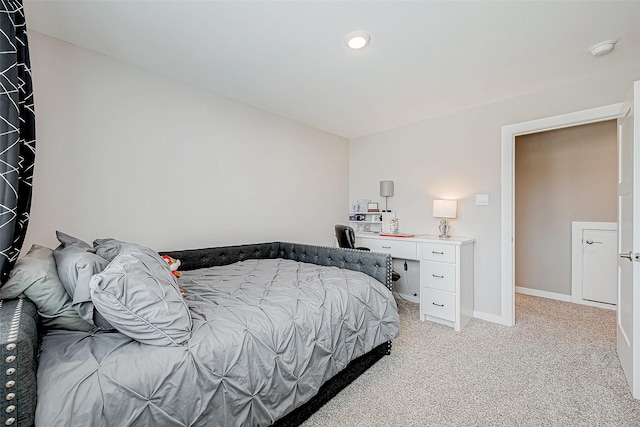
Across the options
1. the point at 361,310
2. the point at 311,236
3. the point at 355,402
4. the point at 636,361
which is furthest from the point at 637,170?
the point at 311,236

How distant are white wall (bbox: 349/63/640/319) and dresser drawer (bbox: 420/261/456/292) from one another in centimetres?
53

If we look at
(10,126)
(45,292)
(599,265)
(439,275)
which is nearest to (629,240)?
(439,275)

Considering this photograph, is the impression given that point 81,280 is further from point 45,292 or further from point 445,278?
point 445,278

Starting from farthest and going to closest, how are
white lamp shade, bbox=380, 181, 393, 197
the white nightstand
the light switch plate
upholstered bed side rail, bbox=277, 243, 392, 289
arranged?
white lamp shade, bbox=380, 181, 393, 197 → the light switch plate → the white nightstand → upholstered bed side rail, bbox=277, 243, 392, 289

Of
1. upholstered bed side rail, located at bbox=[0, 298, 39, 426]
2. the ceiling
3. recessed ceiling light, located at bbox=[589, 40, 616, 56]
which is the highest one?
the ceiling

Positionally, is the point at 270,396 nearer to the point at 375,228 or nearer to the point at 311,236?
the point at 311,236

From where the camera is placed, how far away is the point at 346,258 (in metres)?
2.62

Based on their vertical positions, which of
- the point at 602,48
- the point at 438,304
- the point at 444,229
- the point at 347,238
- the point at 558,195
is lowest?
the point at 438,304

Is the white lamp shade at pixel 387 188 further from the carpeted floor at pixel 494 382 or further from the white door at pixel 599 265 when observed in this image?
the white door at pixel 599 265

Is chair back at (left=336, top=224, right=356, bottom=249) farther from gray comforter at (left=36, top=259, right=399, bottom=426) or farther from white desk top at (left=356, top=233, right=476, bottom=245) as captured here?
gray comforter at (left=36, top=259, right=399, bottom=426)

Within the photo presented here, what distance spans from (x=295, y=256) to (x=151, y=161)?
166 cm

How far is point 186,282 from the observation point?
2.06 m

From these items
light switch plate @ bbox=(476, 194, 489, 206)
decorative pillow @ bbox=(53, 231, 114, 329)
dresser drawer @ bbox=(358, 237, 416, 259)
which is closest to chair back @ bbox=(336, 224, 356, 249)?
dresser drawer @ bbox=(358, 237, 416, 259)

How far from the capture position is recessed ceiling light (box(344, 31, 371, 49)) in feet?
6.38
